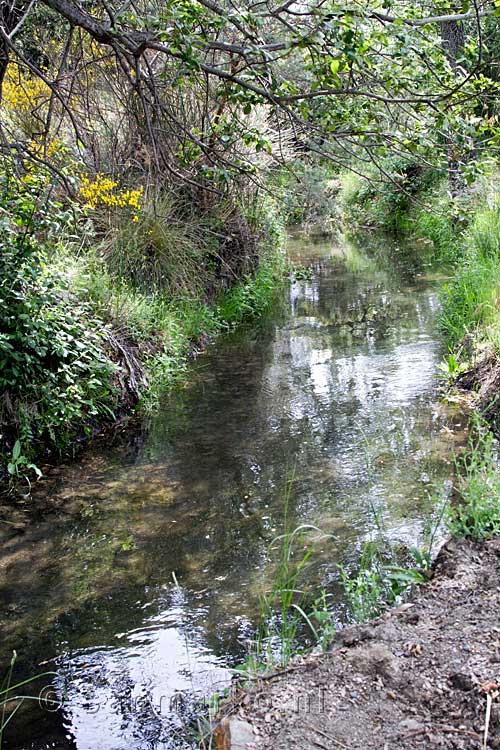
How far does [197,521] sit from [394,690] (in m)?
2.57

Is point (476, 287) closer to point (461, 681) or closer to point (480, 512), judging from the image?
point (480, 512)

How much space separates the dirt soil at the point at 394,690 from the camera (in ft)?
8.29

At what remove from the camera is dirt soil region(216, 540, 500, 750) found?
2525 millimetres

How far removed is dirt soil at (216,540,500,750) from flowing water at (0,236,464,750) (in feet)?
1.99

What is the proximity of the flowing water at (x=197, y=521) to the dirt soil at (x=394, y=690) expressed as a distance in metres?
0.61

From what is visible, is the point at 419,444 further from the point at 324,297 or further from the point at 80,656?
the point at 324,297

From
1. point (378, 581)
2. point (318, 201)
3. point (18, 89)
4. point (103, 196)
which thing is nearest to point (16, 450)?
point (378, 581)

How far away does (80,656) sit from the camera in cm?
379

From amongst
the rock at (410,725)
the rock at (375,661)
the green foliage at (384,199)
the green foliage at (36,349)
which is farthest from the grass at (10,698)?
the green foliage at (384,199)

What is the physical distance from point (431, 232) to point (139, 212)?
10.1m

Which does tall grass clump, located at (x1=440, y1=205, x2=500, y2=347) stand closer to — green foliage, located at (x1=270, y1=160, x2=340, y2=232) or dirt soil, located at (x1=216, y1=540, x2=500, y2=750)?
dirt soil, located at (x1=216, y1=540, x2=500, y2=750)

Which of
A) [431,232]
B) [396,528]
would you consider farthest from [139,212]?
[431,232]

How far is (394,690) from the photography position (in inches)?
109

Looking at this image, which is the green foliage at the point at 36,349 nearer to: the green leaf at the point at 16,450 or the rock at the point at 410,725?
the green leaf at the point at 16,450
